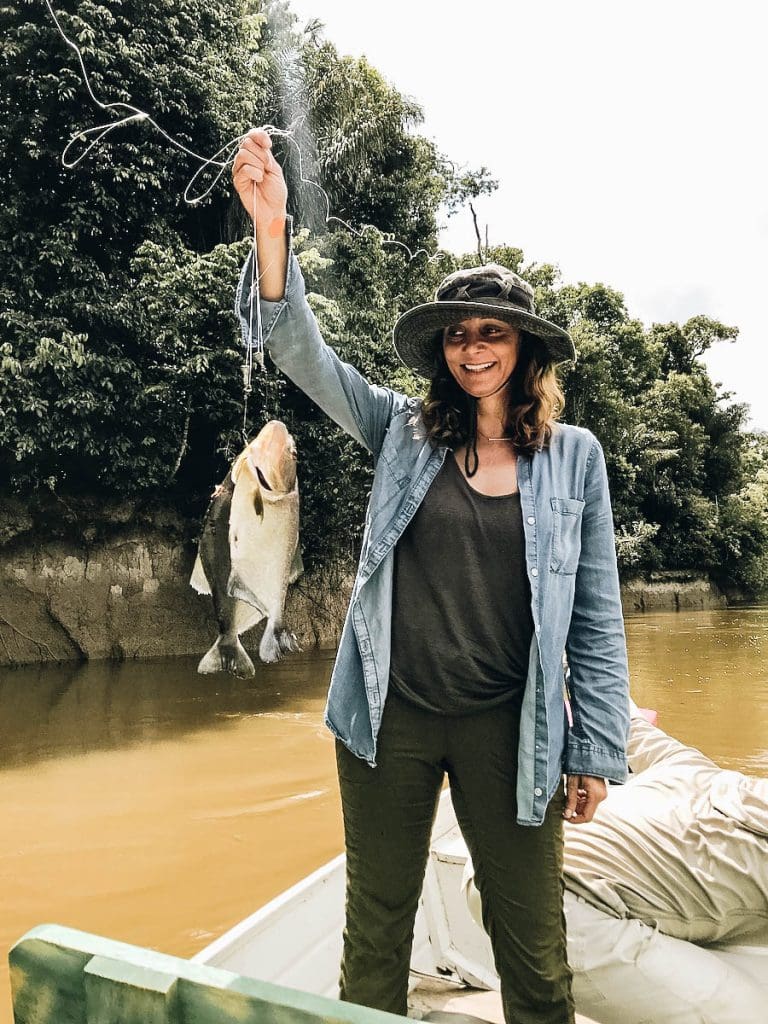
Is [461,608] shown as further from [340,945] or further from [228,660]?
[340,945]

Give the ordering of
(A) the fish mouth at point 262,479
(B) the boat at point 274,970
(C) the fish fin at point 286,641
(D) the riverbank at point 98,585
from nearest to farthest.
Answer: (B) the boat at point 274,970 < (A) the fish mouth at point 262,479 < (C) the fish fin at point 286,641 < (D) the riverbank at point 98,585

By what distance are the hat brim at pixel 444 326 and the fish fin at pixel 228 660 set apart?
1.00 meters

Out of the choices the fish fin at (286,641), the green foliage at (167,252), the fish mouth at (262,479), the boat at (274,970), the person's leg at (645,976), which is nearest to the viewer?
the boat at (274,970)

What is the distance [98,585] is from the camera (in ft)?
37.0

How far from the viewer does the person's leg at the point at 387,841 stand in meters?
1.57

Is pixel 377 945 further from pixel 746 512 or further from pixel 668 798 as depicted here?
pixel 746 512

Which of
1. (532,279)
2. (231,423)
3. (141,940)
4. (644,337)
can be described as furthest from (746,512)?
(141,940)

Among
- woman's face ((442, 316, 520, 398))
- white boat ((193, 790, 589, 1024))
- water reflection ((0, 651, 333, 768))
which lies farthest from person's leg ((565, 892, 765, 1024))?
water reflection ((0, 651, 333, 768))

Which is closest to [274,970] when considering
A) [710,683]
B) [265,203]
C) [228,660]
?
[228,660]

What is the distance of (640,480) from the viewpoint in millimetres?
22562

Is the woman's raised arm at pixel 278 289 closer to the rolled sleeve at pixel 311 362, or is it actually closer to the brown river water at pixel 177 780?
the rolled sleeve at pixel 311 362

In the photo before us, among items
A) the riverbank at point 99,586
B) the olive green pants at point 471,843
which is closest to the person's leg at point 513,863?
the olive green pants at point 471,843

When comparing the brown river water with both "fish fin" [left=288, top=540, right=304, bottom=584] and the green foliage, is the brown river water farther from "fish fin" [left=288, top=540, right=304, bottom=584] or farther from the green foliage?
the green foliage

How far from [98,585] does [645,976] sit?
10.5 m
